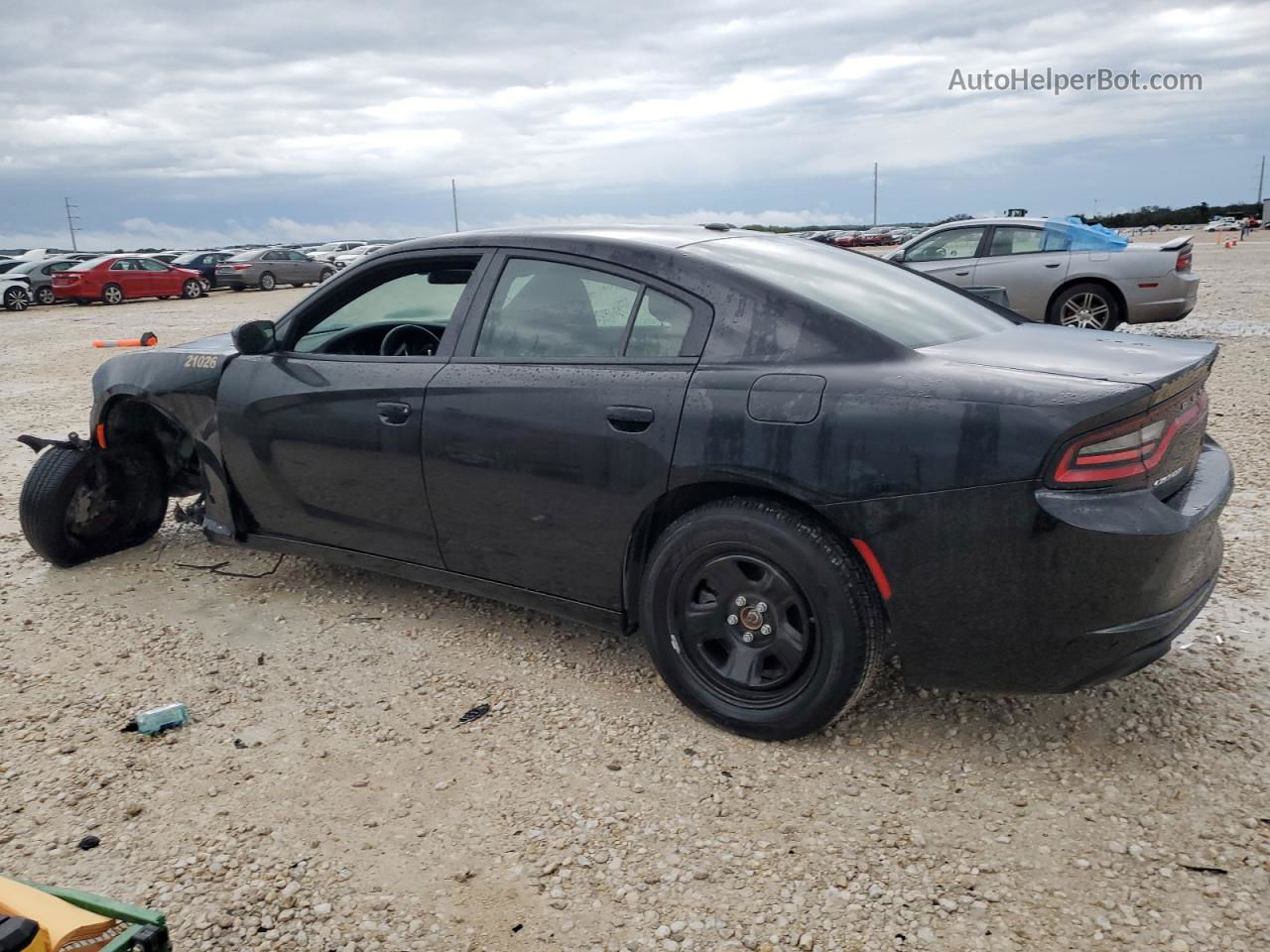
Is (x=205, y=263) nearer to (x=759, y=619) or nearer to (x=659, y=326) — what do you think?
(x=659, y=326)

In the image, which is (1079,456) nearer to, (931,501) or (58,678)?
(931,501)

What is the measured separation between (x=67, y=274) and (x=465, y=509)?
26.1m

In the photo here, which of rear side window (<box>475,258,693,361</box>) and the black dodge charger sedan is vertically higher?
rear side window (<box>475,258,693,361</box>)

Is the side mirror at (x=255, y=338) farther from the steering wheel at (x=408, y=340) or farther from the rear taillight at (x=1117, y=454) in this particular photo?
the rear taillight at (x=1117, y=454)

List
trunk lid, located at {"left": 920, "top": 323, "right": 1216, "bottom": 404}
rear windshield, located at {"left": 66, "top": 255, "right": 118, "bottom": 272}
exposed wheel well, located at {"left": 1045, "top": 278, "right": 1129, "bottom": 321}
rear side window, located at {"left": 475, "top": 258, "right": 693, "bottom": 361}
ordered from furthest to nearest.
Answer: rear windshield, located at {"left": 66, "top": 255, "right": 118, "bottom": 272} → exposed wheel well, located at {"left": 1045, "top": 278, "right": 1129, "bottom": 321} → rear side window, located at {"left": 475, "top": 258, "right": 693, "bottom": 361} → trunk lid, located at {"left": 920, "top": 323, "right": 1216, "bottom": 404}

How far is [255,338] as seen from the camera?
399cm

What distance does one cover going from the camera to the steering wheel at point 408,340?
4094 mm

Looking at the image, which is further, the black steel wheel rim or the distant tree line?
the distant tree line

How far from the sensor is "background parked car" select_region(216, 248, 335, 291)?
98.2 feet

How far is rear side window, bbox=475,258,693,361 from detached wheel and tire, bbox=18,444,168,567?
96.8 inches

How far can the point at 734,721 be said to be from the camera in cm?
300

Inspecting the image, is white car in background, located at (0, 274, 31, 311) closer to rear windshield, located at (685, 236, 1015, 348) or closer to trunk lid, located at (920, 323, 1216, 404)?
rear windshield, located at (685, 236, 1015, 348)

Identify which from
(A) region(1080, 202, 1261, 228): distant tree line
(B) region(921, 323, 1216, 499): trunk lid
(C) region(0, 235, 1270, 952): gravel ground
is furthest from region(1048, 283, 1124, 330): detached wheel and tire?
(A) region(1080, 202, 1261, 228): distant tree line

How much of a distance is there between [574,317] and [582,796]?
157cm
